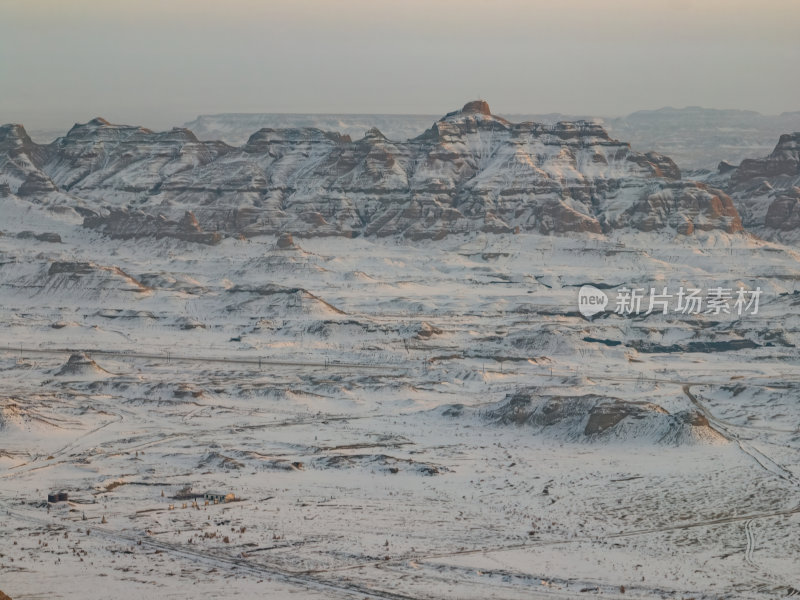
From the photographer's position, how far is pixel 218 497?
298 ft

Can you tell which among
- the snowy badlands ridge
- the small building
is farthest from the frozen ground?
the small building

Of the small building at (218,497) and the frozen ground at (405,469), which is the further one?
the small building at (218,497)

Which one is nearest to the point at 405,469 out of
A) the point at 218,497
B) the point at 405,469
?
the point at 405,469

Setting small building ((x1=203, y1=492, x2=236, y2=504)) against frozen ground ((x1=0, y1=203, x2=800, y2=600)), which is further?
small building ((x1=203, y1=492, x2=236, y2=504))

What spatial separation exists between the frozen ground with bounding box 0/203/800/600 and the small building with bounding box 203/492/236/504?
917 mm

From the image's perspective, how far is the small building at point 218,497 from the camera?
295 ft

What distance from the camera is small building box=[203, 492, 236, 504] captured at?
3541 inches

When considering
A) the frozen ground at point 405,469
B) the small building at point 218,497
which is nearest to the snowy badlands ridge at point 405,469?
the frozen ground at point 405,469

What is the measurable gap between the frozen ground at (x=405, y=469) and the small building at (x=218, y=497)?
0.92 metres

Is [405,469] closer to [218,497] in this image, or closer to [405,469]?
[405,469]

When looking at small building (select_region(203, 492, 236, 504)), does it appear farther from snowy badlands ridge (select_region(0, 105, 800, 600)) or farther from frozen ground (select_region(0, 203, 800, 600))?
frozen ground (select_region(0, 203, 800, 600))

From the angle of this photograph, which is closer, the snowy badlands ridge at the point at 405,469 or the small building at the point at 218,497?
the snowy badlands ridge at the point at 405,469

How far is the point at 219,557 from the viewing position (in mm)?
75812

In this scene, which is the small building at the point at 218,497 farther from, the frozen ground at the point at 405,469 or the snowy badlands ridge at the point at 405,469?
the frozen ground at the point at 405,469
